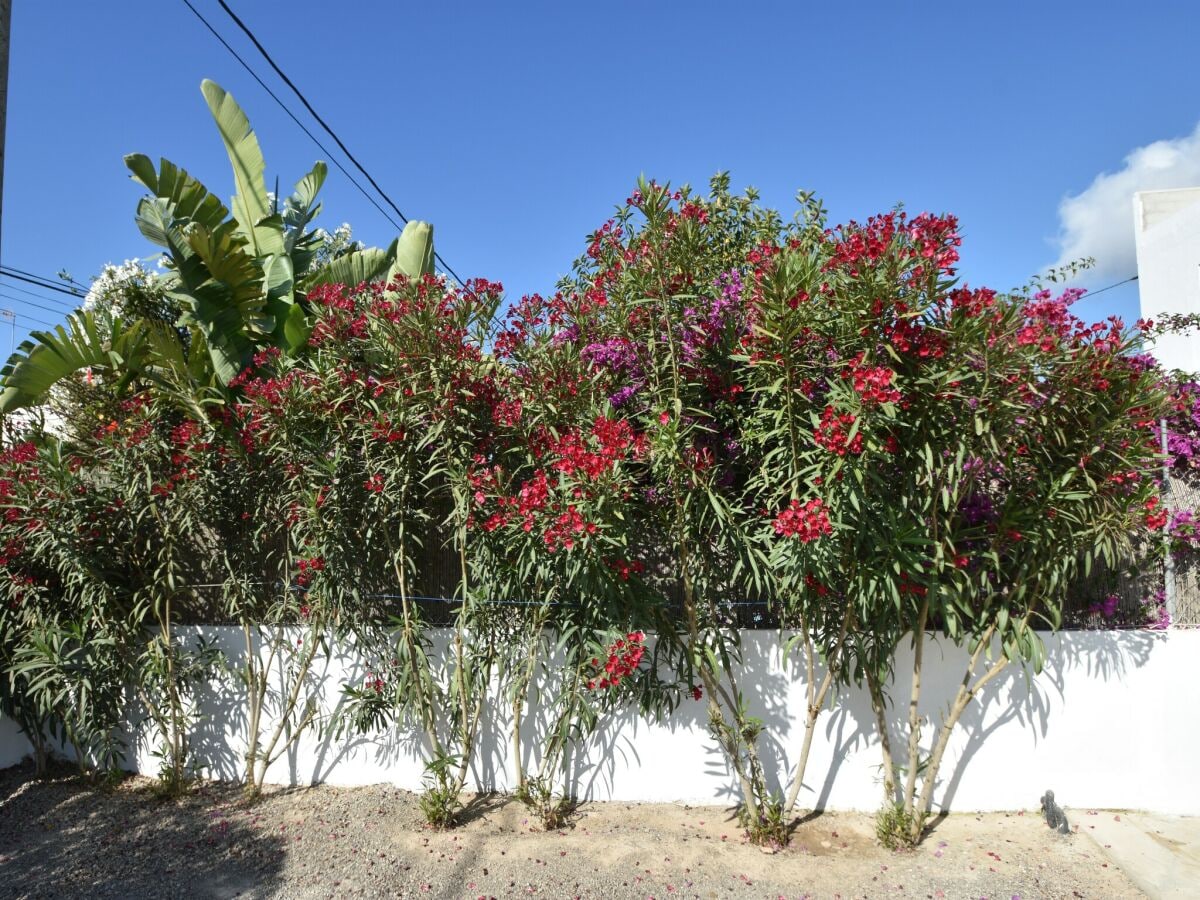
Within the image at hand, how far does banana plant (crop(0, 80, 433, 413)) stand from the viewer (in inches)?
185

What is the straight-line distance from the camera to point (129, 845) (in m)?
3.85

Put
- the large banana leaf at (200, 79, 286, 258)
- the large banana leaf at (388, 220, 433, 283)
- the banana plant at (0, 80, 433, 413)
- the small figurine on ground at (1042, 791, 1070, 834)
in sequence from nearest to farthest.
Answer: the small figurine on ground at (1042, 791, 1070, 834) < the banana plant at (0, 80, 433, 413) < the large banana leaf at (200, 79, 286, 258) < the large banana leaf at (388, 220, 433, 283)

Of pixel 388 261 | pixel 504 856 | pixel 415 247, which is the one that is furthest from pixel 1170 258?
pixel 504 856

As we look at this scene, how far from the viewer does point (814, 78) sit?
5.71 meters

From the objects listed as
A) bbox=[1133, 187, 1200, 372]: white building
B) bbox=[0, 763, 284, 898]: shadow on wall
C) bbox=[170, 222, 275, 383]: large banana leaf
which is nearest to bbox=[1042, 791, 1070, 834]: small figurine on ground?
bbox=[0, 763, 284, 898]: shadow on wall

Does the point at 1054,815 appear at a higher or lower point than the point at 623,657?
lower

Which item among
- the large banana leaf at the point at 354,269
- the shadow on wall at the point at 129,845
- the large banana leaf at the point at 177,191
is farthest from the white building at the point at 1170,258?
the shadow on wall at the point at 129,845

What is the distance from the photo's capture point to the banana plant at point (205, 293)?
4.69 m

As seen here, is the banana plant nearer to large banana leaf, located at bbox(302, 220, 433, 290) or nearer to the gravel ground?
large banana leaf, located at bbox(302, 220, 433, 290)

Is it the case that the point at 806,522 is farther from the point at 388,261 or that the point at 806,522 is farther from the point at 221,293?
the point at 388,261

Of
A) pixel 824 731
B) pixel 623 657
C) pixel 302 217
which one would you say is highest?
pixel 302 217

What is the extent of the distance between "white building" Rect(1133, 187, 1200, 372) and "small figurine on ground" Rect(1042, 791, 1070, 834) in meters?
8.40

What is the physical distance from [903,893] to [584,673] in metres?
1.65

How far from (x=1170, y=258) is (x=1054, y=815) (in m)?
10.9
